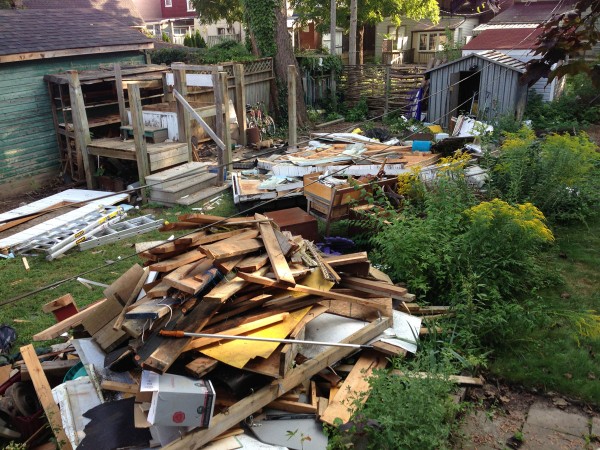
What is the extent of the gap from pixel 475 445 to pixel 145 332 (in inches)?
124

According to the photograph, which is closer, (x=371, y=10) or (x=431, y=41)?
(x=371, y=10)

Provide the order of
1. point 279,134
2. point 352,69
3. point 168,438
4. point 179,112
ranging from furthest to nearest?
point 352,69, point 279,134, point 179,112, point 168,438

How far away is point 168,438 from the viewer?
433 cm

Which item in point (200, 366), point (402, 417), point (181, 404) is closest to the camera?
point (181, 404)

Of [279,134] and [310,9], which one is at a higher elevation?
[310,9]

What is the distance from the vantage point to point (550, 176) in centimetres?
882

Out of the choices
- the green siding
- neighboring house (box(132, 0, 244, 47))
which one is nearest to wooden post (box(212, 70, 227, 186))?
the green siding

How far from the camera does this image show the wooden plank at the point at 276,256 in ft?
17.8

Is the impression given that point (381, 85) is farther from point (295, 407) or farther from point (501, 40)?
point (295, 407)

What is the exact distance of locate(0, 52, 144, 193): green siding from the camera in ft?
43.8

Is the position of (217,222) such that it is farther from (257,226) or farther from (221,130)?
(221,130)

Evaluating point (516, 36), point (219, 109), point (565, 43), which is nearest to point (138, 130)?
point (219, 109)

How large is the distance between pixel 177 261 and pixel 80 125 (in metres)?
8.78

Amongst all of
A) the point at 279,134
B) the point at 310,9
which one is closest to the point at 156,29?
the point at 310,9
